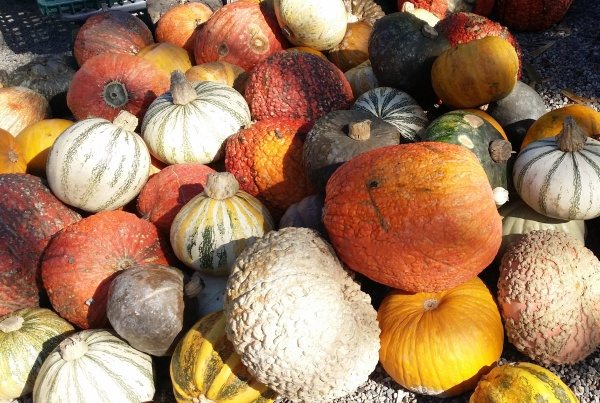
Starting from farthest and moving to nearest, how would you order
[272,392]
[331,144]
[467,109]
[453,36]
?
[453,36]
[467,109]
[331,144]
[272,392]

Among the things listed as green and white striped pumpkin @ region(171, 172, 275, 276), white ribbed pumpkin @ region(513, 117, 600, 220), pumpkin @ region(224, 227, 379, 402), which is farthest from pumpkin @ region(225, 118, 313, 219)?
white ribbed pumpkin @ region(513, 117, 600, 220)

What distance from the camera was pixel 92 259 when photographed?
305 centimetres

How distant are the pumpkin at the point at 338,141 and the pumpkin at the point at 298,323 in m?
0.69

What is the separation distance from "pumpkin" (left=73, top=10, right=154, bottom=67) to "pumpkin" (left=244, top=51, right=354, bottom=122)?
5.83ft

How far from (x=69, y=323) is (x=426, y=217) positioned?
209cm

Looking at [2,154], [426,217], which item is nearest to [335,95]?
[426,217]

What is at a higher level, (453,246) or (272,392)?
(453,246)

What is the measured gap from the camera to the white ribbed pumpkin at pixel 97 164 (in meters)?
3.26

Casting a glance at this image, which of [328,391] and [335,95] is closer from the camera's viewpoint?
[328,391]

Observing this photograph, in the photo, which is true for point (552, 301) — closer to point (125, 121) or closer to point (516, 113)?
point (516, 113)

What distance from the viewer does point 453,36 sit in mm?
4211

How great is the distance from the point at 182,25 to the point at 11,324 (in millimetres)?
3284

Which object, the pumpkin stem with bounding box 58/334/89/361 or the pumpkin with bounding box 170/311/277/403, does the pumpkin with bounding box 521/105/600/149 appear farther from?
the pumpkin stem with bounding box 58/334/89/361

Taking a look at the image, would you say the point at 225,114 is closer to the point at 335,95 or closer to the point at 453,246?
the point at 335,95
